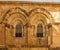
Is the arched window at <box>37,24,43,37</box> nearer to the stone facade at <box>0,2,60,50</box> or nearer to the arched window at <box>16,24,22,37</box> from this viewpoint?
the stone facade at <box>0,2,60,50</box>

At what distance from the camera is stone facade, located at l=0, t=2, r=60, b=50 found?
54.9 ft

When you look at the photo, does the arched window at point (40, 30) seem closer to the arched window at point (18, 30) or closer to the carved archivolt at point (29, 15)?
the carved archivolt at point (29, 15)

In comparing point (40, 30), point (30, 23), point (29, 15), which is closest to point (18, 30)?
point (30, 23)

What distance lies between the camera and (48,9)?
55.6ft

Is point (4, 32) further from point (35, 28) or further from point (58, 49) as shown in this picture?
point (58, 49)

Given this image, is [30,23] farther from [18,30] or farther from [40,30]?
[18,30]

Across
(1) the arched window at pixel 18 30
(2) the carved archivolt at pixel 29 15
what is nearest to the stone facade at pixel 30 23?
(2) the carved archivolt at pixel 29 15

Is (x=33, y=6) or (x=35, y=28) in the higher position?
(x=33, y=6)

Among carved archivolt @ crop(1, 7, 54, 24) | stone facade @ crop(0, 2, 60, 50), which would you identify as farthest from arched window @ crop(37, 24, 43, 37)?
carved archivolt @ crop(1, 7, 54, 24)

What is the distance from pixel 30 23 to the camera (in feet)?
55.5

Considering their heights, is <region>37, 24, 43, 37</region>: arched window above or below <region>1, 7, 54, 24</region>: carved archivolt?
below

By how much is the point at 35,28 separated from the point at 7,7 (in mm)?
2396

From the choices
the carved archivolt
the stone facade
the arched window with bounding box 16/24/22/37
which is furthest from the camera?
the arched window with bounding box 16/24/22/37

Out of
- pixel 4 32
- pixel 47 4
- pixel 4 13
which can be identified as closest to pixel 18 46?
pixel 4 32
